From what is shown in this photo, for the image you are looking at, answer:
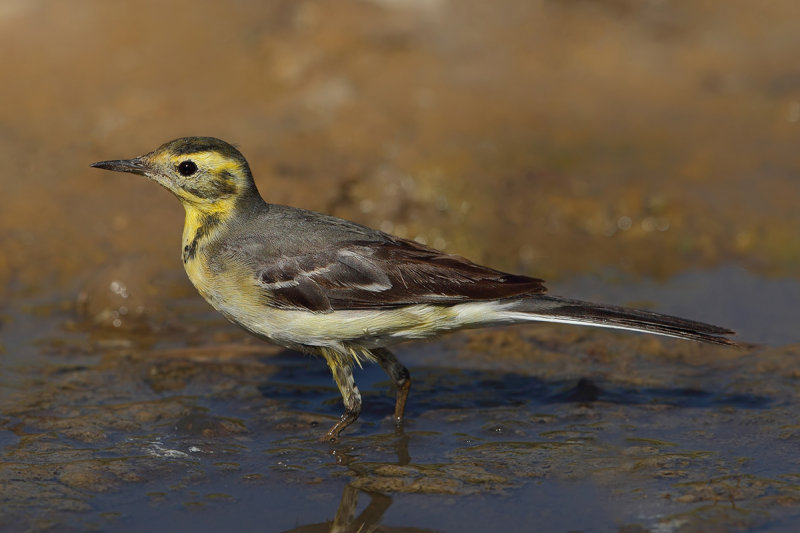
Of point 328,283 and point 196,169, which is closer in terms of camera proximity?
point 328,283

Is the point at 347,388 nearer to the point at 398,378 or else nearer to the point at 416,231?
the point at 398,378

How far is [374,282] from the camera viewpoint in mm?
7340

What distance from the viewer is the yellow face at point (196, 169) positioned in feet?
24.7

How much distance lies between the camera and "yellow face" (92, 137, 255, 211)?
24.7ft

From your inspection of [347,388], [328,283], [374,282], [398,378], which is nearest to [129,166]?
[328,283]

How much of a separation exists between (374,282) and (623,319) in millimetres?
1753

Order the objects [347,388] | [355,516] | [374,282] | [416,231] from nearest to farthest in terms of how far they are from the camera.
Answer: [355,516] → [374,282] → [347,388] → [416,231]

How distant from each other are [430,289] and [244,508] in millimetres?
2067

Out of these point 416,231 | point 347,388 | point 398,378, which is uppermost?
point 416,231

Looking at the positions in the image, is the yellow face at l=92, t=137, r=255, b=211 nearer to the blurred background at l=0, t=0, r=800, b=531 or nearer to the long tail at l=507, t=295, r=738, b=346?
the blurred background at l=0, t=0, r=800, b=531

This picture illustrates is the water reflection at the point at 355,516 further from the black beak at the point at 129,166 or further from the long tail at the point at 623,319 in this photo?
the black beak at the point at 129,166

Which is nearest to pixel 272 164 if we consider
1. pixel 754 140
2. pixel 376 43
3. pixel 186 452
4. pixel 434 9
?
pixel 376 43

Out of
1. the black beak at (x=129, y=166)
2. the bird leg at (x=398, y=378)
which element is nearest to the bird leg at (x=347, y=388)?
the bird leg at (x=398, y=378)

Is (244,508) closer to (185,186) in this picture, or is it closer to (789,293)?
(185,186)
